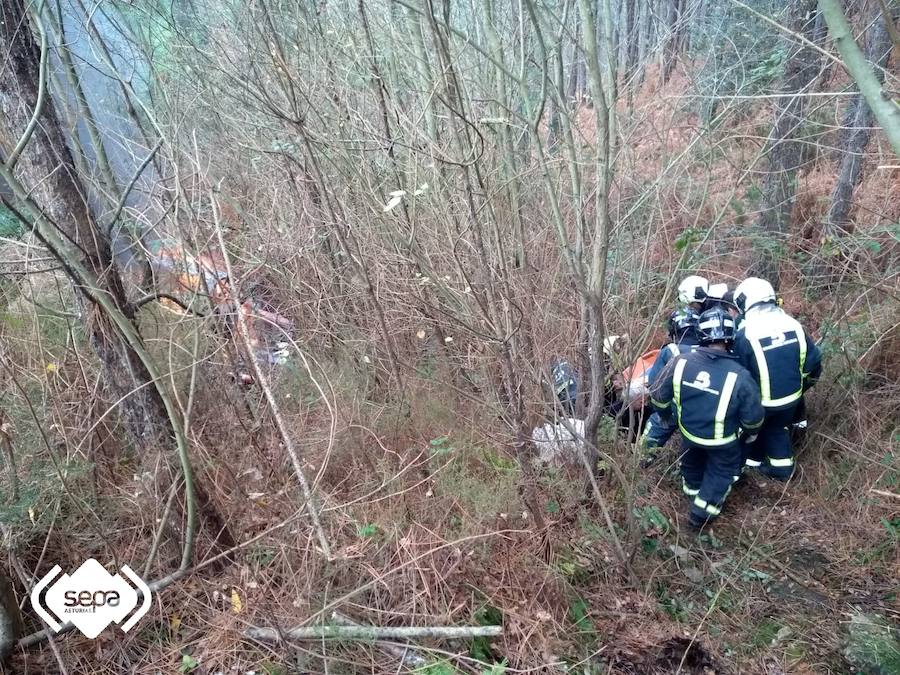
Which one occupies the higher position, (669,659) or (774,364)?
(774,364)

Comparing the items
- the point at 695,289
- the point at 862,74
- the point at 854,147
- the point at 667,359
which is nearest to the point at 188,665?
the point at 862,74

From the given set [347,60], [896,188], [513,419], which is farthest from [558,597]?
[896,188]

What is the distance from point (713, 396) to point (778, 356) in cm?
69

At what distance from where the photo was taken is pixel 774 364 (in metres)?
3.80

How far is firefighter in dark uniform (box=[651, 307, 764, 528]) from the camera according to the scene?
355cm

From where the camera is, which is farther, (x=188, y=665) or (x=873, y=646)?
(x=873, y=646)

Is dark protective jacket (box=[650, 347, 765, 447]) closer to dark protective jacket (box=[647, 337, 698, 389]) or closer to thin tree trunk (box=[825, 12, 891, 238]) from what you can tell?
dark protective jacket (box=[647, 337, 698, 389])

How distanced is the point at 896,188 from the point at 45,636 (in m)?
8.54

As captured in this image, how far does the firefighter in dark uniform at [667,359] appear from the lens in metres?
3.98

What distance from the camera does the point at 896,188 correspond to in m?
6.05

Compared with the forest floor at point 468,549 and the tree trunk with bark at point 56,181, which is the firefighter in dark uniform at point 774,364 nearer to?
the forest floor at point 468,549

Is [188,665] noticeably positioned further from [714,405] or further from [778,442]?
[778,442]

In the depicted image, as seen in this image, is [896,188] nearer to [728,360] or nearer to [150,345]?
[728,360]

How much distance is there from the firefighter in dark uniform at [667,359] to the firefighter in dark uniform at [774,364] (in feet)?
1.17
